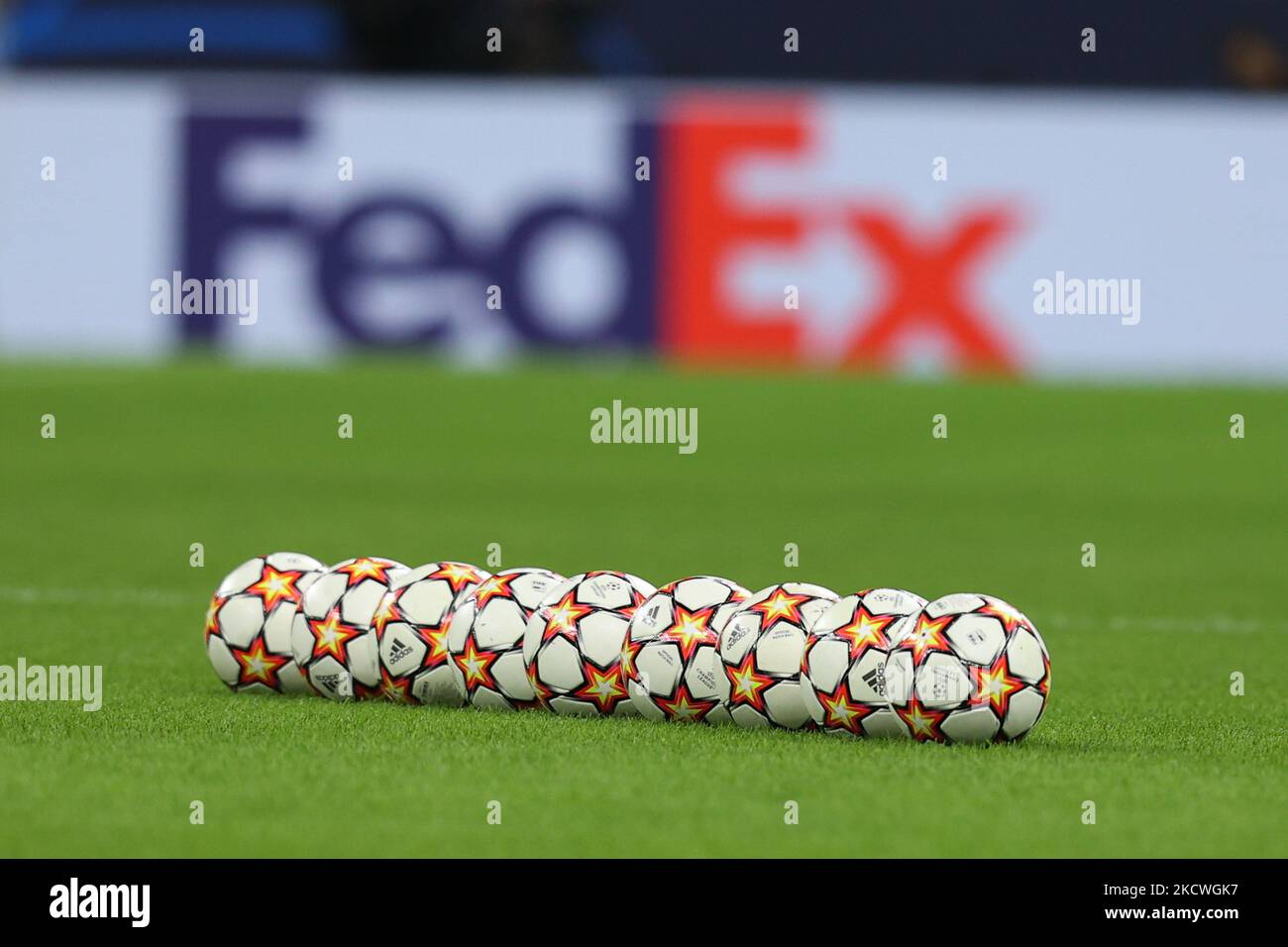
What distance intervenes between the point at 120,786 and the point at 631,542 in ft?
24.7

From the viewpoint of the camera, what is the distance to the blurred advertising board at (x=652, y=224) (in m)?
24.2

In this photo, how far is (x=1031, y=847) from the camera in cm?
590

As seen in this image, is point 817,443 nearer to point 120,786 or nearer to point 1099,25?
point 1099,25

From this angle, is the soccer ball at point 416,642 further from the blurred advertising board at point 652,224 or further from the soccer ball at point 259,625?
the blurred advertising board at point 652,224

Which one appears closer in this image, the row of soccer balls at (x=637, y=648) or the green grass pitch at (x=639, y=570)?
the green grass pitch at (x=639, y=570)

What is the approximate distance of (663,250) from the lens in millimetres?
24297

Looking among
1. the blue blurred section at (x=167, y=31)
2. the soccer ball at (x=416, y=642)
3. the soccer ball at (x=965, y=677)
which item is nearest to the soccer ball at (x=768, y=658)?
the soccer ball at (x=965, y=677)

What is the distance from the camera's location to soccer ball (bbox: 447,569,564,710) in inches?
304

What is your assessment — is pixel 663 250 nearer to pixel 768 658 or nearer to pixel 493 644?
pixel 493 644

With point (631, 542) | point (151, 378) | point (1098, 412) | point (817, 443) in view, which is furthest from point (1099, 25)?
point (631, 542)

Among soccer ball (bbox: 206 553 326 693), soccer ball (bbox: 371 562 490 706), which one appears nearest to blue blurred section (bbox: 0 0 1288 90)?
soccer ball (bbox: 206 553 326 693)

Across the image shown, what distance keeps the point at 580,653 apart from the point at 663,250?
16937mm

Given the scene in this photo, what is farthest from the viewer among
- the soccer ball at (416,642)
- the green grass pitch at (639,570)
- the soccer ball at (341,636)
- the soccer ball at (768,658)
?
the soccer ball at (341,636)

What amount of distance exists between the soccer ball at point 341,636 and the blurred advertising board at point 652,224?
16237 millimetres
